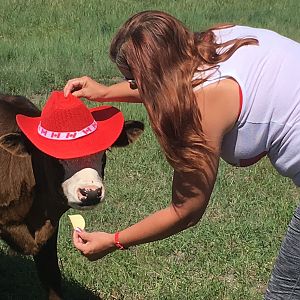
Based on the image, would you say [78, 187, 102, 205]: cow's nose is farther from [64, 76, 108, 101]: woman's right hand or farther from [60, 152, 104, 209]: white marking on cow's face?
[64, 76, 108, 101]: woman's right hand

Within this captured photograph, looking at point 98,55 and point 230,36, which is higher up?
point 230,36

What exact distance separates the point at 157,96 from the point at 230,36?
43cm

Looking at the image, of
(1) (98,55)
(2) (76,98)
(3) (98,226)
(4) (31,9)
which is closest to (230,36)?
(2) (76,98)

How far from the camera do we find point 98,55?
9625 mm

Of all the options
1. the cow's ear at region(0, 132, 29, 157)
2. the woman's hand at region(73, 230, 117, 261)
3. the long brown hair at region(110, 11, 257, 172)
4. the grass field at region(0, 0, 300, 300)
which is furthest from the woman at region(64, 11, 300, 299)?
the grass field at region(0, 0, 300, 300)

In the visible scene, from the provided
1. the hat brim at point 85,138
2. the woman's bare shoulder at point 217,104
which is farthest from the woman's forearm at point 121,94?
the woman's bare shoulder at point 217,104

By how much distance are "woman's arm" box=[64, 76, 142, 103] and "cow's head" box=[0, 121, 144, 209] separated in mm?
278

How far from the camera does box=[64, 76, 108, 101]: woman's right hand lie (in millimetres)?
3473

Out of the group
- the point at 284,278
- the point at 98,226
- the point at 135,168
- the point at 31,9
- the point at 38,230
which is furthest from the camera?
the point at 31,9

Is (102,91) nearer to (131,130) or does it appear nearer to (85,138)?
(85,138)

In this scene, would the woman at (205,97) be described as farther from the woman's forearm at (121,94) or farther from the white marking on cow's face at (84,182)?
the woman's forearm at (121,94)

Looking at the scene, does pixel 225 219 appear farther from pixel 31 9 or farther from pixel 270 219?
pixel 31 9

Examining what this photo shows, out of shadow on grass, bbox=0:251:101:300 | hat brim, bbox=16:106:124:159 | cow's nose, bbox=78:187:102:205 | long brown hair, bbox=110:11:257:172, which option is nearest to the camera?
long brown hair, bbox=110:11:257:172

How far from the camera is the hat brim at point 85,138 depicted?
3244 mm
